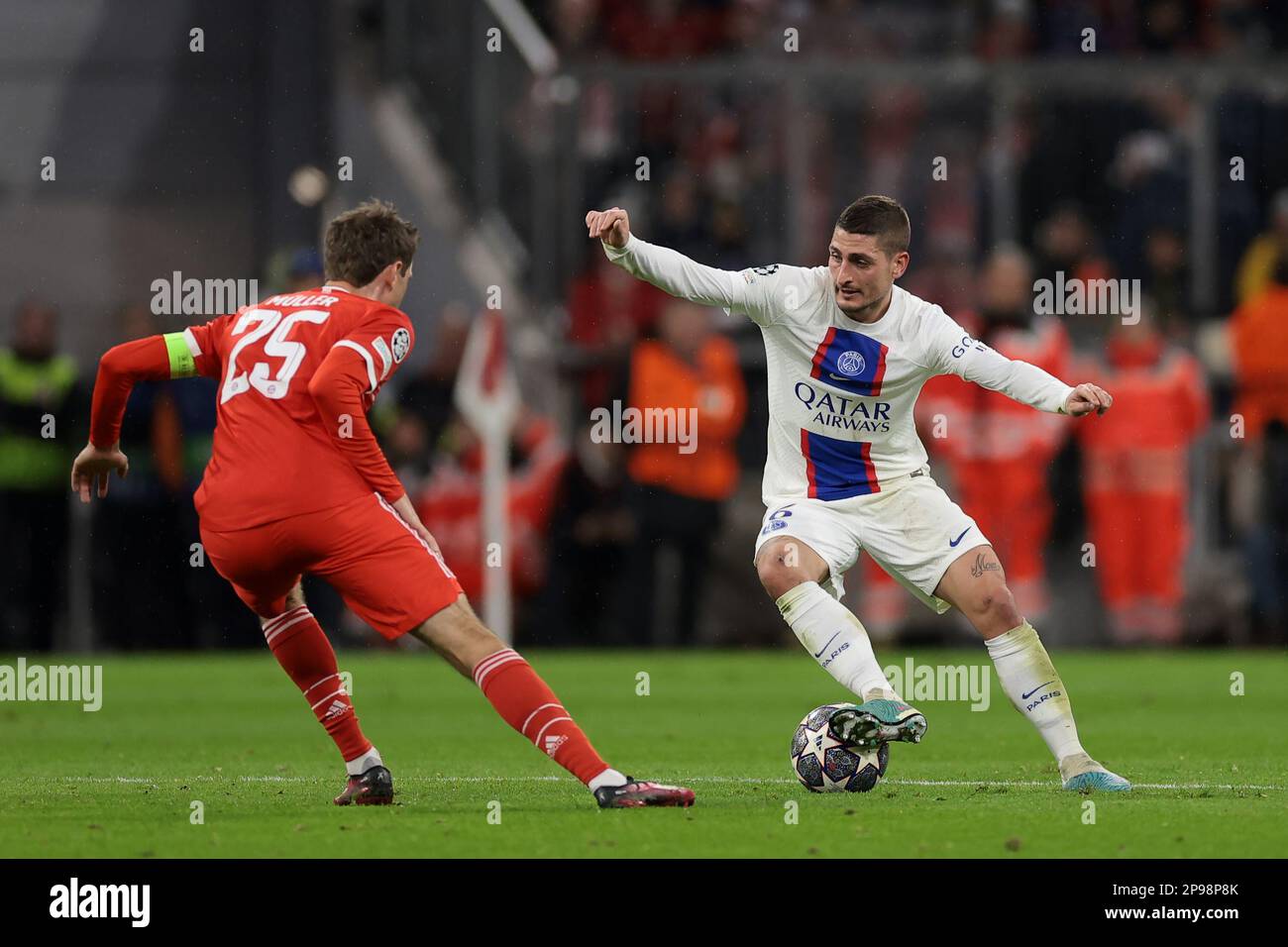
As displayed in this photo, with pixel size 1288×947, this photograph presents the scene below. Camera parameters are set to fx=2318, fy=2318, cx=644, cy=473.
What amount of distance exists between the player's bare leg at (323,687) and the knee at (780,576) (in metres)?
1.54

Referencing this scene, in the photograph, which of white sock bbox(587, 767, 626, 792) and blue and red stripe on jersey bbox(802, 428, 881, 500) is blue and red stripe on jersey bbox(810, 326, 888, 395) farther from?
white sock bbox(587, 767, 626, 792)

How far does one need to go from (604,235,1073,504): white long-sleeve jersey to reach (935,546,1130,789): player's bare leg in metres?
0.65

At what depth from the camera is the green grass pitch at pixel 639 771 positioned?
275 inches

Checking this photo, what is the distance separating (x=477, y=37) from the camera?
1928 cm

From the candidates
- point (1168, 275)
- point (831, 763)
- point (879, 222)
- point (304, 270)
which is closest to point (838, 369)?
point (879, 222)

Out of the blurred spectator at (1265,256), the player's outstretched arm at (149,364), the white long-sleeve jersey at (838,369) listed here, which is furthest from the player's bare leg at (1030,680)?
the blurred spectator at (1265,256)

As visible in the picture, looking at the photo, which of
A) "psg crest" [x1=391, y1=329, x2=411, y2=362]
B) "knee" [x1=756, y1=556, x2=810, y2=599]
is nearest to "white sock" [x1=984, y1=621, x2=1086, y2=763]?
"knee" [x1=756, y1=556, x2=810, y2=599]

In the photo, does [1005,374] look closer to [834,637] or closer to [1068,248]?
[834,637]

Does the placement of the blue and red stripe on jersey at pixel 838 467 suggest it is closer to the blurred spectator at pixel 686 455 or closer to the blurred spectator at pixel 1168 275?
the blurred spectator at pixel 686 455

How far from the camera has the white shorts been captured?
8.58 m

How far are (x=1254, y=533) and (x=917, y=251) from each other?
132 inches
